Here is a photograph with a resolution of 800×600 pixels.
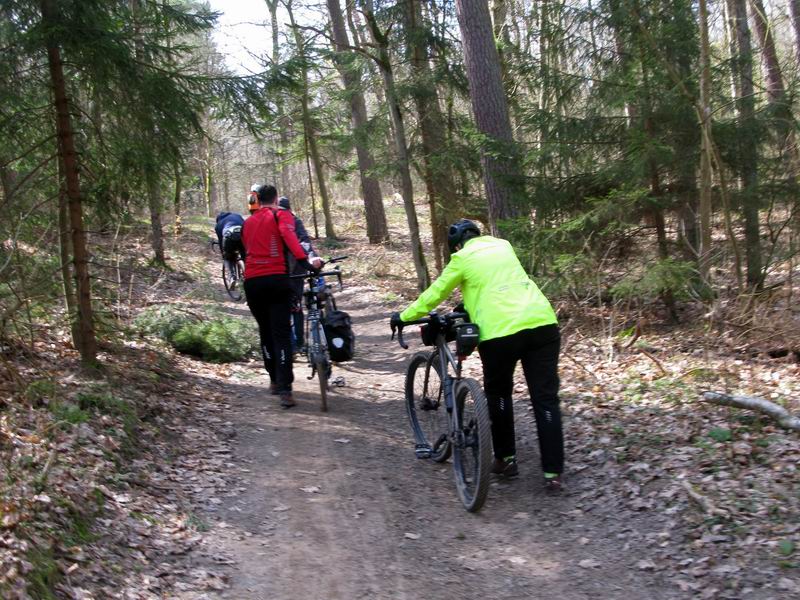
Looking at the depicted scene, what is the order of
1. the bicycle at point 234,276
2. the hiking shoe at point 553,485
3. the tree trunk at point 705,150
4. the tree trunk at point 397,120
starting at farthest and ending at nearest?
the bicycle at point 234,276
the tree trunk at point 397,120
the tree trunk at point 705,150
the hiking shoe at point 553,485

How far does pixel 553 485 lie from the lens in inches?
219

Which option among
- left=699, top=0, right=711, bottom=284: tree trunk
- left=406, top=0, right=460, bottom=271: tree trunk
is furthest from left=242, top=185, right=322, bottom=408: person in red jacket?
left=406, top=0, right=460, bottom=271: tree trunk

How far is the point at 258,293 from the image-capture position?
7.98 m

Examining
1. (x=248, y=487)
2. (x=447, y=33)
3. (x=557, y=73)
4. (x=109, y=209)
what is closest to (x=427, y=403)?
(x=248, y=487)

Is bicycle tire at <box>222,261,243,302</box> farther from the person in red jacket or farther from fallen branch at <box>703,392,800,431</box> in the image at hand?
fallen branch at <box>703,392,800,431</box>

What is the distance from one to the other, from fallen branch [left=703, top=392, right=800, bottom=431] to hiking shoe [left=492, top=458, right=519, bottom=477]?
71.3 inches

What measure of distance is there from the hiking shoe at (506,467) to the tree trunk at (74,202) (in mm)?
4386

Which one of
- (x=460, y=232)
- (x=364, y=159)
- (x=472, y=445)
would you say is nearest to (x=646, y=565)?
(x=472, y=445)

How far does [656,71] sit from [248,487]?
24.7 ft

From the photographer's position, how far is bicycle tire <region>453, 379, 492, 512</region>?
17.0ft

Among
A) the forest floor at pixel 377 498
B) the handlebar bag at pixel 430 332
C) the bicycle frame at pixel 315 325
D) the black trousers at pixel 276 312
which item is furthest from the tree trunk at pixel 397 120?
the handlebar bag at pixel 430 332

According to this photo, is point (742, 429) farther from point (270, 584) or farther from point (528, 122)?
point (528, 122)

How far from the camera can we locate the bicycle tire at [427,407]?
6.37 metres

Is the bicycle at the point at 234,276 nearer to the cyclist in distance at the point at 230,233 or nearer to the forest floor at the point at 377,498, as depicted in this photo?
the cyclist in distance at the point at 230,233
